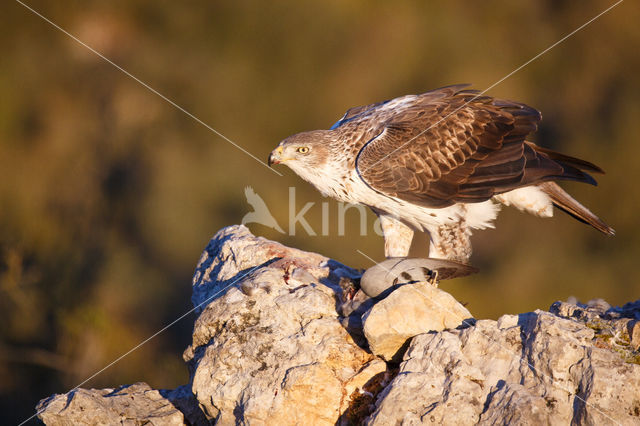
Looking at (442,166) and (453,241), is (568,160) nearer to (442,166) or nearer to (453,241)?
(442,166)

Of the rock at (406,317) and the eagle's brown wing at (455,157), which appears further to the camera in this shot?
the eagle's brown wing at (455,157)

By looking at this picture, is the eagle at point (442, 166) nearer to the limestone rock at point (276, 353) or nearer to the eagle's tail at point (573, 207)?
the eagle's tail at point (573, 207)

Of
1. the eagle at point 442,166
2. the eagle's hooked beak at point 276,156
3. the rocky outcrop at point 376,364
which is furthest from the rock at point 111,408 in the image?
the eagle at point 442,166

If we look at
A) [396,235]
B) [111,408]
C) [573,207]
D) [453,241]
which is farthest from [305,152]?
[111,408]

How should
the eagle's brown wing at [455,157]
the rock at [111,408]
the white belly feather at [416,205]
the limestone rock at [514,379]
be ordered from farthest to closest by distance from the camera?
the white belly feather at [416,205]
the eagle's brown wing at [455,157]
the rock at [111,408]
the limestone rock at [514,379]

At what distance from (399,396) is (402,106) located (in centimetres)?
361

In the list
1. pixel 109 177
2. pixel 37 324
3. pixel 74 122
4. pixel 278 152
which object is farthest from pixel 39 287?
pixel 278 152

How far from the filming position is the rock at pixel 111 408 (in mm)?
4828

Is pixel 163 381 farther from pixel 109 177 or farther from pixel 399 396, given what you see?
pixel 399 396

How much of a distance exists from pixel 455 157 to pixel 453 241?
81cm

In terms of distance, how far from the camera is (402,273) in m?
5.41

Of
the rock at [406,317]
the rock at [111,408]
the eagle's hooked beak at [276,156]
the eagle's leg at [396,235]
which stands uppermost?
the eagle's hooked beak at [276,156]

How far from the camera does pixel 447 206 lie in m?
6.58

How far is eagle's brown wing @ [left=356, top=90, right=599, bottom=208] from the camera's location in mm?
6484
